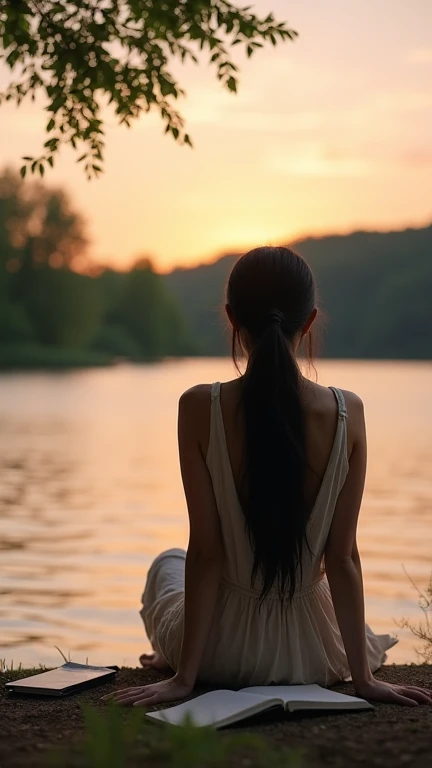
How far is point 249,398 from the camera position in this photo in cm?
342

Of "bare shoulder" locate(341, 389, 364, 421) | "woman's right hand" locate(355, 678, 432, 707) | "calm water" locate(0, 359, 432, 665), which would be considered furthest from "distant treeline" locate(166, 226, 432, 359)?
"woman's right hand" locate(355, 678, 432, 707)

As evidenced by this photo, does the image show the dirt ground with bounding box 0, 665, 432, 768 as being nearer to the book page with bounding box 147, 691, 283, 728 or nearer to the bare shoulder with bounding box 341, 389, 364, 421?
the book page with bounding box 147, 691, 283, 728

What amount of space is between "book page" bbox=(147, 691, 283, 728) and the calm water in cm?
308

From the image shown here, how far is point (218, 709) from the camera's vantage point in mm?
3172

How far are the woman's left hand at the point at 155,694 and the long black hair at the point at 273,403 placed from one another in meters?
0.43

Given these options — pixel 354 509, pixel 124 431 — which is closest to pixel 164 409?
pixel 124 431

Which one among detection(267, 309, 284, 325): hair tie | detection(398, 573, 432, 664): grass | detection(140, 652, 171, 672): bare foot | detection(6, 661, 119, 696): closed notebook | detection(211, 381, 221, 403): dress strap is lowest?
detection(6, 661, 119, 696): closed notebook

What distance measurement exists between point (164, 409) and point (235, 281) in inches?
1115

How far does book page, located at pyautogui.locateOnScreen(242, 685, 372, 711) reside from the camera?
3.21m

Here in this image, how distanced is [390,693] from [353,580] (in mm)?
379

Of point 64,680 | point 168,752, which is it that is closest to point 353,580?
point 64,680

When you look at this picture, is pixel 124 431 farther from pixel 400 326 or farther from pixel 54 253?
pixel 400 326

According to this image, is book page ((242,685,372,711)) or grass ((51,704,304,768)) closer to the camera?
grass ((51,704,304,768))

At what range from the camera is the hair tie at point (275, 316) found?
3.43 metres
